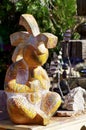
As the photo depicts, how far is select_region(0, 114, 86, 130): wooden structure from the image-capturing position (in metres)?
2.62

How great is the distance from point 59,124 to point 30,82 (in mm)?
317

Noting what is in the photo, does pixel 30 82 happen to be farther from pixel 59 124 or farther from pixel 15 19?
pixel 15 19

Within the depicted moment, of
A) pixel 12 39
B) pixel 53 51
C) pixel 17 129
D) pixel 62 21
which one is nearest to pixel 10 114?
pixel 17 129

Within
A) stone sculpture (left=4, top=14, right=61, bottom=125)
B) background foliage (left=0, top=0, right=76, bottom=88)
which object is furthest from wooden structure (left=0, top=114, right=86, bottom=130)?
background foliage (left=0, top=0, right=76, bottom=88)

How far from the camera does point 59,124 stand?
2711 millimetres

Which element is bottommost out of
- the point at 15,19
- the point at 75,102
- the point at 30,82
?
the point at 15,19

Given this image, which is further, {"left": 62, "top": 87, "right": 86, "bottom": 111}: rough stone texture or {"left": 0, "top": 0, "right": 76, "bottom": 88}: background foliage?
{"left": 0, "top": 0, "right": 76, "bottom": 88}: background foliage

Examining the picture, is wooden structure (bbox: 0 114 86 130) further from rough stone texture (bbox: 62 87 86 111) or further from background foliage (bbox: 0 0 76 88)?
background foliage (bbox: 0 0 76 88)

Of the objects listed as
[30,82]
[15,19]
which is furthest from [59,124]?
[15,19]

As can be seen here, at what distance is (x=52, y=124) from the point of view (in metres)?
2.69

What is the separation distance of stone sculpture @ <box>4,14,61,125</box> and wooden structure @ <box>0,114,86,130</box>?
1.8 inches

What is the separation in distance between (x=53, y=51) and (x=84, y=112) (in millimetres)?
3283

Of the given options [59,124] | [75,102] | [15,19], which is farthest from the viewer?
[15,19]

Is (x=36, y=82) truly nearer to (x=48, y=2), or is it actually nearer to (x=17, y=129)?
(x=17, y=129)
